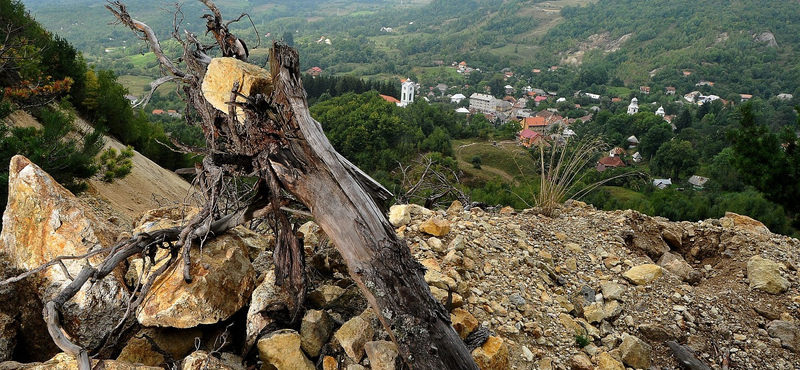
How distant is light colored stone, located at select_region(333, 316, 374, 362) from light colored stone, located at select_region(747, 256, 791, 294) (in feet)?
12.0

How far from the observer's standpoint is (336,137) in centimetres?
3928

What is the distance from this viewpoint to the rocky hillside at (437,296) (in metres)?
2.78

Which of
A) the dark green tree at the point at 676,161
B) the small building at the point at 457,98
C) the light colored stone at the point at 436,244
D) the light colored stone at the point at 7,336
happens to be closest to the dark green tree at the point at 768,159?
the light colored stone at the point at 436,244

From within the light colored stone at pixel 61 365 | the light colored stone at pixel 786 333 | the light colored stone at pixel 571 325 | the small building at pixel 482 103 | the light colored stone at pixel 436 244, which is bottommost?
the small building at pixel 482 103

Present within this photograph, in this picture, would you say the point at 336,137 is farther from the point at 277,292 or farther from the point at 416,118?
the point at 277,292

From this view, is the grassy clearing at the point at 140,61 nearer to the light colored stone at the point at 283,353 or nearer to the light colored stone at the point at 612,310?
the light colored stone at the point at 283,353

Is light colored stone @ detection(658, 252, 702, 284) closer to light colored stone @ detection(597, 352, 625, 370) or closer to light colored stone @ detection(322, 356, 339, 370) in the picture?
light colored stone @ detection(597, 352, 625, 370)

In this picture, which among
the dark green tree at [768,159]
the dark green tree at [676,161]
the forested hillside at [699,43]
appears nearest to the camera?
Result: the dark green tree at [768,159]

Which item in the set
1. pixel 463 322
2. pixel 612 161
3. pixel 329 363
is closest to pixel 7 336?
pixel 329 363

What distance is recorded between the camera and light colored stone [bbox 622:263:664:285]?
4016mm

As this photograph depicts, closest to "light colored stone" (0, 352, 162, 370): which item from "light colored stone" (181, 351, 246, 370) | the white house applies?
"light colored stone" (181, 351, 246, 370)

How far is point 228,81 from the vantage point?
3.61m

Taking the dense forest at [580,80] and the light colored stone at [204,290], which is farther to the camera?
the dense forest at [580,80]

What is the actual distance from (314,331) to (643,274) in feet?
10.1
